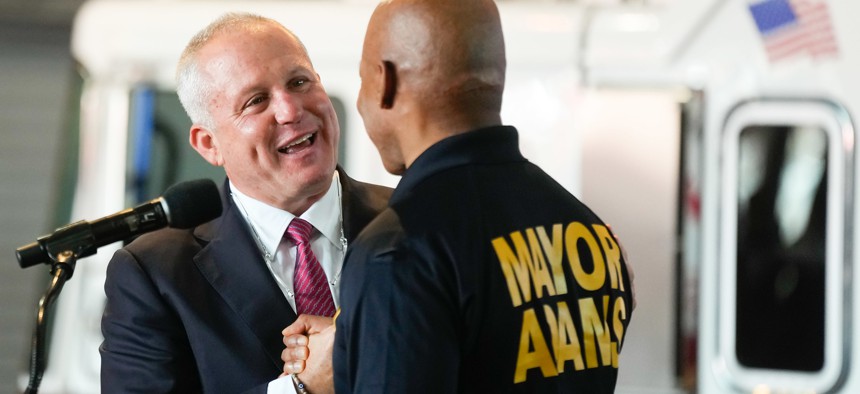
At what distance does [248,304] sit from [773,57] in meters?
2.33

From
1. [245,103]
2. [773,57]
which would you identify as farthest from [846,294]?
[245,103]

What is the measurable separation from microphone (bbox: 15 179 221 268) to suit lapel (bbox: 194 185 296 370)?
0.36 meters

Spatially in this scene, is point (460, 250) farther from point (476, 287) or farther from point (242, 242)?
point (242, 242)

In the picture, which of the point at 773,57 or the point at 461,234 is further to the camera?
the point at 773,57

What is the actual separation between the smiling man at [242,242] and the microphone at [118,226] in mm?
363

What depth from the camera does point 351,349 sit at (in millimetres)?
1867

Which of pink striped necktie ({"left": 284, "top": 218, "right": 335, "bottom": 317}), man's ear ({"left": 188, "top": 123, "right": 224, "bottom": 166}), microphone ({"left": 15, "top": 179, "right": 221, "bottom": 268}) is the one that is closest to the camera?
microphone ({"left": 15, "top": 179, "right": 221, "bottom": 268})

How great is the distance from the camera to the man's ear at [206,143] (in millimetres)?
2768

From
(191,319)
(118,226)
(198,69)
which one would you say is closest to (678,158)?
(198,69)

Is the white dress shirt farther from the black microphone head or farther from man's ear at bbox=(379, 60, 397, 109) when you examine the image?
man's ear at bbox=(379, 60, 397, 109)

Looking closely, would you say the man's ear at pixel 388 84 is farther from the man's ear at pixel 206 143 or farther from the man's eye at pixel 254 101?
the man's ear at pixel 206 143

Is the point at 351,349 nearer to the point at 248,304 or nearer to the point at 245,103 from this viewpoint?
the point at 248,304

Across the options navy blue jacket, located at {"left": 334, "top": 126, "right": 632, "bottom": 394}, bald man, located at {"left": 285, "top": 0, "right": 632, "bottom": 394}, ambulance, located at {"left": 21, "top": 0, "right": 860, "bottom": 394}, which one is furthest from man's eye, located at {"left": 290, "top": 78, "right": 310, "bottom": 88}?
ambulance, located at {"left": 21, "top": 0, "right": 860, "bottom": 394}

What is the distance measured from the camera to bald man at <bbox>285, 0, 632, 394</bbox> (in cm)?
183
